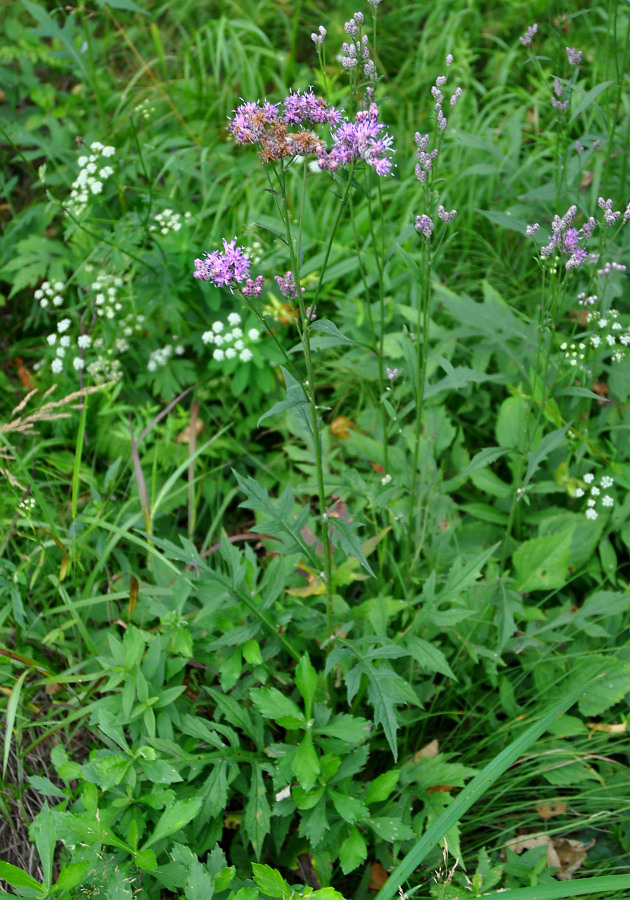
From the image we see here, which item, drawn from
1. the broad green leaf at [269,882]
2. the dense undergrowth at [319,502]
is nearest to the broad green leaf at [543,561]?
the dense undergrowth at [319,502]

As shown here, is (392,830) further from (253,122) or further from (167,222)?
(167,222)

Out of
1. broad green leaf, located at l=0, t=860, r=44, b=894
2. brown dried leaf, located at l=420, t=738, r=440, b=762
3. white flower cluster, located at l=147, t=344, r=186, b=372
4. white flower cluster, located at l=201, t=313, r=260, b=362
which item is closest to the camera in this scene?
broad green leaf, located at l=0, t=860, r=44, b=894

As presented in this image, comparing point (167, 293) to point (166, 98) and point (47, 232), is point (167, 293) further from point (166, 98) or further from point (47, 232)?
point (166, 98)

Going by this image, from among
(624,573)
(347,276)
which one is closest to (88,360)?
(347,276)

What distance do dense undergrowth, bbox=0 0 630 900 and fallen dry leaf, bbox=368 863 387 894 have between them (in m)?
0.01

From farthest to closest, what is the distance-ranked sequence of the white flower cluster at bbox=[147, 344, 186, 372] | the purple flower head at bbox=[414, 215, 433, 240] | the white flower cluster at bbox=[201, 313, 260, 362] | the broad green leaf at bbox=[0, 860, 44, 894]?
the white flower cluster at bbox=[147, 344, 186, 372], the white flower cluster at bbox=[201, 313, 260, 362], the purple flower head at bbox=[414, 215, 433, 240], the broad green leaf at bbox=[0, 860, 44, 894]

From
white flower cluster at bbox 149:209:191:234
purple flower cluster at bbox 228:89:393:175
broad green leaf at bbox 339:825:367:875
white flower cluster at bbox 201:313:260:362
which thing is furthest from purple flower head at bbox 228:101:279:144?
broad green leaf at bbox 339:825:367:875

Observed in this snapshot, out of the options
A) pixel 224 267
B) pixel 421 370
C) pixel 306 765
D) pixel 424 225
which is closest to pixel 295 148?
pixel 224 267

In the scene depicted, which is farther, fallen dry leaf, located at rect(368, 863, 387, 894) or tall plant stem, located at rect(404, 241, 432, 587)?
fallen dry leaf, located at rect(368, 863, 387, 894)

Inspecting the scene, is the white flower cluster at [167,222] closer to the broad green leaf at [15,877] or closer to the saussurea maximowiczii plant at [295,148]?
the saussurea maximowiczii plant at [295,148]

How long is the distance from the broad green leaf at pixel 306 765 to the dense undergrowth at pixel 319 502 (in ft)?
0.04

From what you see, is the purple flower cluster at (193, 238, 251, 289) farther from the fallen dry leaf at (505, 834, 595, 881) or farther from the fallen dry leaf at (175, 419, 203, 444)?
the fallen dry leaf at (505, 834, 595, 881)

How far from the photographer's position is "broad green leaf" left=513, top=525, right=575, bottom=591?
2412 millimetres

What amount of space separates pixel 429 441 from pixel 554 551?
22.7 inches
